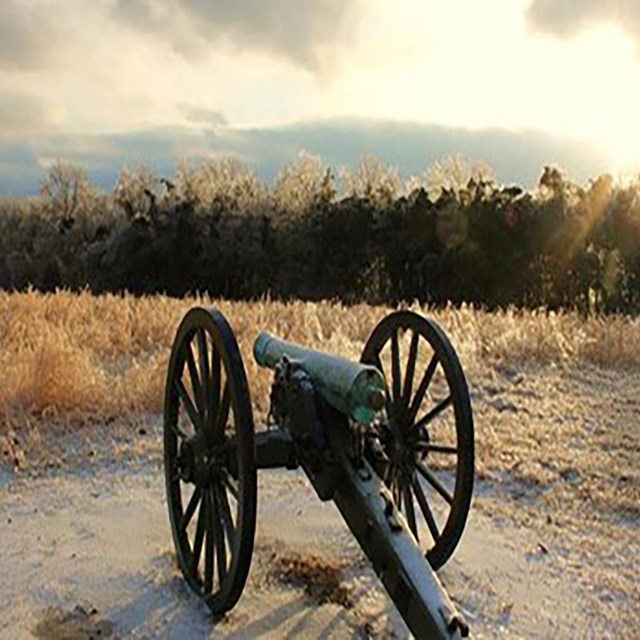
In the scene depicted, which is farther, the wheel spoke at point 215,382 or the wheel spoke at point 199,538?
the wheel spoke at point 199,538

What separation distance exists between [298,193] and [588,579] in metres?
35.4

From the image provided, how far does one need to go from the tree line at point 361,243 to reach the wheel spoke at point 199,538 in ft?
52.5

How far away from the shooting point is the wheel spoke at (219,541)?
12.0ft

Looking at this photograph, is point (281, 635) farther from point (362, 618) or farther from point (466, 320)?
point (466, 320)

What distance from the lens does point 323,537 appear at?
4816mm

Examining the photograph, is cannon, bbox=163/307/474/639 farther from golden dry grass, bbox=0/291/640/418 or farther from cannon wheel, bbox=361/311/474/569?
golden dry grass, bbox=0/291/640/418

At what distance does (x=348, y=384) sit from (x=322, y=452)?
0.33 metres

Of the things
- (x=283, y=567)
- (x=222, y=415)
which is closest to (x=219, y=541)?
(x=222, y=415)

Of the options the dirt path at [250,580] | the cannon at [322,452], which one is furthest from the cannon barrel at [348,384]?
the dirt path at [250,580]

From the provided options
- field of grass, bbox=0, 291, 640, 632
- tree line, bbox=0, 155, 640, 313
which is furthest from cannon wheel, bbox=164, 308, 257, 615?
tree line, bbox=0, 155, 640, 313

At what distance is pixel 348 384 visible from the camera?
139 inches

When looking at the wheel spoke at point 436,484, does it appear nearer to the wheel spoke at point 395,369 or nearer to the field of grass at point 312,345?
the wheel spoke at point 395,369

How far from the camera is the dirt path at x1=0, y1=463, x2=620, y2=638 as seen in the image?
3818mm

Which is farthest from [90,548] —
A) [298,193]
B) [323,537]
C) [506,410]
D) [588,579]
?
[298,193]
